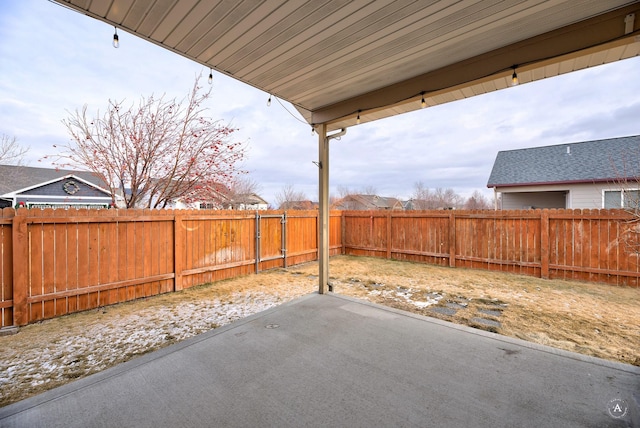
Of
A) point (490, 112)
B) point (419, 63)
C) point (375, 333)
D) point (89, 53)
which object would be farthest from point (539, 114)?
point (89, 53)

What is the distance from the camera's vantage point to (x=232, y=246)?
215 inches

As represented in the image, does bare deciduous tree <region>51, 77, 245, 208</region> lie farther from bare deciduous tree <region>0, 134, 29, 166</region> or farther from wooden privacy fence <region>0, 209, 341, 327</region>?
bare deciduous tree <region>0, 134, 29, 166</region>

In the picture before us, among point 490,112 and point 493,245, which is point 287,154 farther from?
point 493,245

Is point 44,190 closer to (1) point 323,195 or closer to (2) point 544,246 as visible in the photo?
(1) point 323,195

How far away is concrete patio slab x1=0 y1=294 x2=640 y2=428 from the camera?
1497 millimetres

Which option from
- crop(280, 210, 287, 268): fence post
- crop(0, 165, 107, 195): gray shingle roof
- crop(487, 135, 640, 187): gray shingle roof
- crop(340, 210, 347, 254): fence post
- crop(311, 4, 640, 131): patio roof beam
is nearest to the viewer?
crop(311, 4, 640, 131): patio roof beam

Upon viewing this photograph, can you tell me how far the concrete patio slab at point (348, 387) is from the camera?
1497 mm

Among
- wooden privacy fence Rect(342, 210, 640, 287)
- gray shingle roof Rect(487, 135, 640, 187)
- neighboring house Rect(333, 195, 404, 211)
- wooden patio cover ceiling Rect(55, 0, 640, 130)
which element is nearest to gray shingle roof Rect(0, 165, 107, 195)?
wooden patio cover ceiling Rect(55, 0, 640, 130)

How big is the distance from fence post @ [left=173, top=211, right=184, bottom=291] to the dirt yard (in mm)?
253

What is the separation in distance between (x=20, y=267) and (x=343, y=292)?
163 inches

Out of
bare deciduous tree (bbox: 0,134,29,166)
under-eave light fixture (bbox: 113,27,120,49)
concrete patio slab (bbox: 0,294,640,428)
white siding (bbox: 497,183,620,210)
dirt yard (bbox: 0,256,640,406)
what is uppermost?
bare deciduous tree (bbox: 0,134,29,166)

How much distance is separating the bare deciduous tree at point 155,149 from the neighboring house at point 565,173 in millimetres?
9914

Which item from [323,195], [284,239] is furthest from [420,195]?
[323,195]

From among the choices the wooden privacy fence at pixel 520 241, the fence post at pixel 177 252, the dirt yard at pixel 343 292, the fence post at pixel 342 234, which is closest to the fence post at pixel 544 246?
the wooden privacy fence at pixel 520 241
